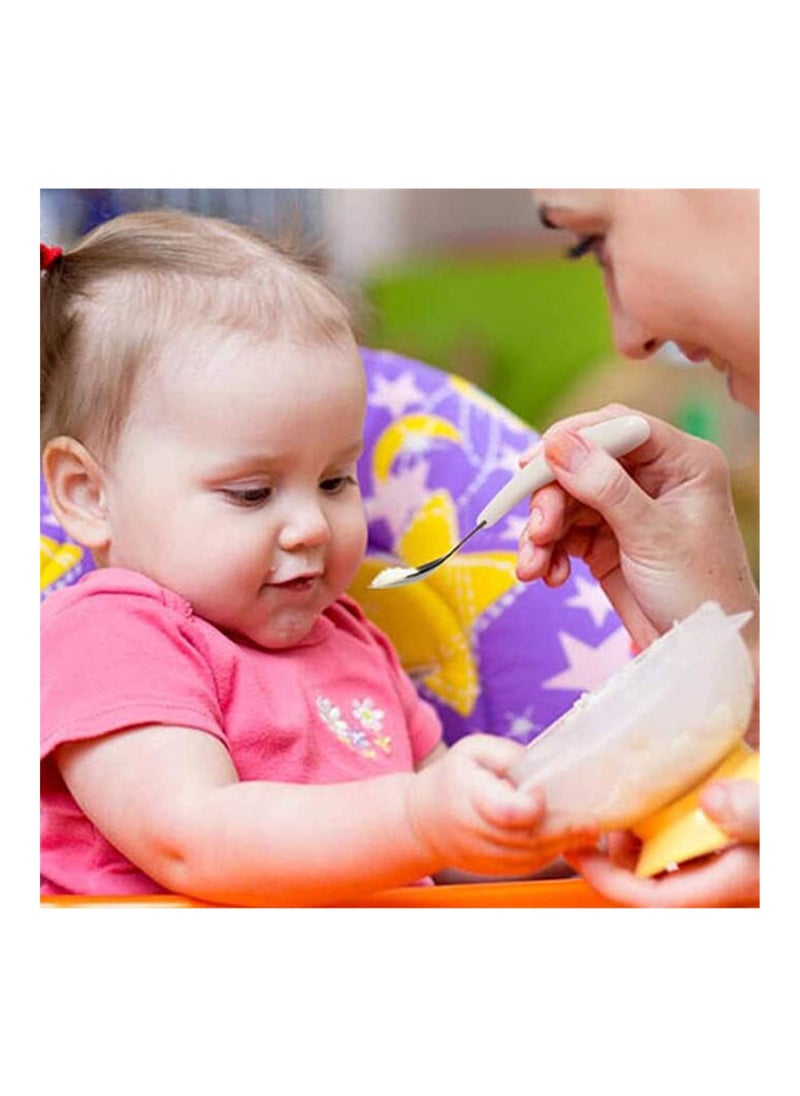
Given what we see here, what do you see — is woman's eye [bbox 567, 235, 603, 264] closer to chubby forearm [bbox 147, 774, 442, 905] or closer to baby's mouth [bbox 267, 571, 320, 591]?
baby's mouth [bbox 267, 571, 320, 591]

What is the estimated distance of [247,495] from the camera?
98 cm

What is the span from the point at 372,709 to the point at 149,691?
0.19 meters

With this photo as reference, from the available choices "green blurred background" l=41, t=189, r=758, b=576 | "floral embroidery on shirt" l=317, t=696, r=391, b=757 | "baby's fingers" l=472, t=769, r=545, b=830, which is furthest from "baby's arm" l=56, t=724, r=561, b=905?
"green blurred background" l=41, t=189, r=758, b=576

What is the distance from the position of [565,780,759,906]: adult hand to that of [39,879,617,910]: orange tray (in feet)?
0.10

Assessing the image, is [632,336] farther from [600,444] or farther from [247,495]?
[247,495]

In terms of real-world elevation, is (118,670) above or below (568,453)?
below

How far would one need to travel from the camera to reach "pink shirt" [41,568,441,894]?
0.92 m

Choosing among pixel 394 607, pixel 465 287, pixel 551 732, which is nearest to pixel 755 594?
pixel 551 732

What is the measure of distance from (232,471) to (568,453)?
0.19 meters

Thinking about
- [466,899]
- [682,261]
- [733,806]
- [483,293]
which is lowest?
[466,899]

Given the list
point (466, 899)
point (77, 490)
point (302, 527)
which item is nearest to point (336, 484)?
point (302, 527)

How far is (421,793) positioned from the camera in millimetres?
827
